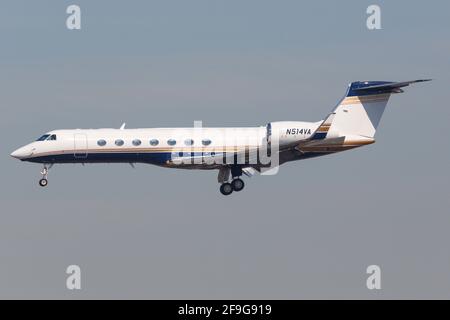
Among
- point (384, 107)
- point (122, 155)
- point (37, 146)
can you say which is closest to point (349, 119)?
point (384, 107)

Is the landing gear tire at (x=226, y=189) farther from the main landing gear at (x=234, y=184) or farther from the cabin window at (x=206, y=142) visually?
the cabin window at (x=206, y=142)

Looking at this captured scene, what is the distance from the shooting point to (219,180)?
65.8 m

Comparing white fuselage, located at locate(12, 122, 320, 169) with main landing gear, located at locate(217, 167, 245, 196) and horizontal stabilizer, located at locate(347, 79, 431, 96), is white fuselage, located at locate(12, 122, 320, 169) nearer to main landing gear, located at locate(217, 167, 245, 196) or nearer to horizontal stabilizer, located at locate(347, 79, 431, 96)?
main landing gear, located at locate(217, 167, 245, 196)

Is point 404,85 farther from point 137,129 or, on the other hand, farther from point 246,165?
point 137,129

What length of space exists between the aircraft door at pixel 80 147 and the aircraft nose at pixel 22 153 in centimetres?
254

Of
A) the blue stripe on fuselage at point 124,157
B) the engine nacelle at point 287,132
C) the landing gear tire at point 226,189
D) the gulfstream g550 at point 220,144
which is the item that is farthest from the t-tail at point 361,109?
the blue stripe on fuselage at point 124,157

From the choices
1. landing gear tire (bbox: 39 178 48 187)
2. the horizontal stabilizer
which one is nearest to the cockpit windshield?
landing gear tire (bbox: 39 178 48 187)

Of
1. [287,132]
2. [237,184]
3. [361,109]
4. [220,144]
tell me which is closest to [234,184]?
[237,184]

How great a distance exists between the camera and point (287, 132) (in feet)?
205

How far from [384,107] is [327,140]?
4087 mm

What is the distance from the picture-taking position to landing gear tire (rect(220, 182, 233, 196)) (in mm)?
65188

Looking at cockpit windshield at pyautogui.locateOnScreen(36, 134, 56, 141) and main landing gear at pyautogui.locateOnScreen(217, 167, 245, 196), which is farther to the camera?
cockpit windshield at pyautogui.locateOnScreen(36, 134, 56, 141)

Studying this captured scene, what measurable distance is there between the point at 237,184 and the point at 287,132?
4.36m

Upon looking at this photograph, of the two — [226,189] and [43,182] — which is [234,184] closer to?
[226,189]
